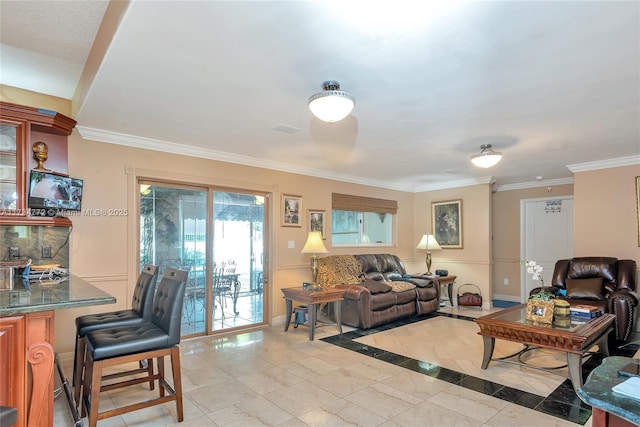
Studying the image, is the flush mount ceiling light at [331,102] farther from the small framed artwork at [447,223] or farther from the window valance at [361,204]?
the small framed artwork at [447,223]

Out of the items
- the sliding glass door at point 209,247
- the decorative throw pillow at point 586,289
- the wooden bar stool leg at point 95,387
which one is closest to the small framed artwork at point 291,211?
the sliding glass door at point 209,247

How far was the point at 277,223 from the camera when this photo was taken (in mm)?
5195

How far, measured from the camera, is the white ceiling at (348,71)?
1814 millimetres

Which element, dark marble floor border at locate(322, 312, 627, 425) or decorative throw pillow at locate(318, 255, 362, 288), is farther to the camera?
decorative throw pillow at locate(318, 255, 362, 288)

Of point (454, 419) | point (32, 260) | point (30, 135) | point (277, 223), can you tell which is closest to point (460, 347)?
point (454, 419)

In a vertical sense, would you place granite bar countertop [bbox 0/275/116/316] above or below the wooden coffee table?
above

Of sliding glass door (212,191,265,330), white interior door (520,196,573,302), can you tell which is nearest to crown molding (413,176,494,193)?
white interior door (520,196,573,302)

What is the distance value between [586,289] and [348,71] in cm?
428

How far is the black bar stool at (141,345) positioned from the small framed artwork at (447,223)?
5.73 m

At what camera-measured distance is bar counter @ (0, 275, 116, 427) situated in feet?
5.34

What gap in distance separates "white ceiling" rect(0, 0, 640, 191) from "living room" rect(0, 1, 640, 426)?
305 millimetres

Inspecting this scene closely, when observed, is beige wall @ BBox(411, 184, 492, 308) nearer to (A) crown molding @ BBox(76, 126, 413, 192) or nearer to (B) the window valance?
(B) the window valance

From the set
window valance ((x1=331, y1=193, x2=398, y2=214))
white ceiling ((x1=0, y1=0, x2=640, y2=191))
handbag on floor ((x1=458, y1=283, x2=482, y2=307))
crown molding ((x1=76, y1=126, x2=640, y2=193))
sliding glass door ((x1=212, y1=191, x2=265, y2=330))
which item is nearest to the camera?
white ceiling ((x1=0, y1=0, x2=640, y2=191))

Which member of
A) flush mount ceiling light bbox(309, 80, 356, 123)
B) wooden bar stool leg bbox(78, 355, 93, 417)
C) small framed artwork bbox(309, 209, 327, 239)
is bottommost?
wooden bar stool leg bbox(78, 355, 93, 417)
